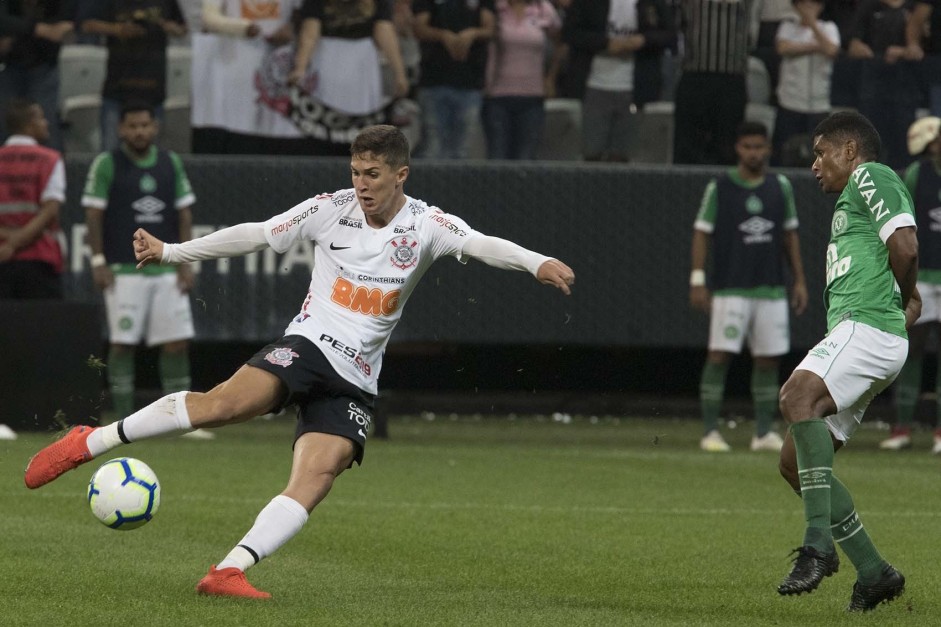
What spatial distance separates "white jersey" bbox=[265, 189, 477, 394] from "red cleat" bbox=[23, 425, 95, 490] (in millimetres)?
968

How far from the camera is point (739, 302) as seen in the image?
14445mm

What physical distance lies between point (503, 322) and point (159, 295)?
329 cm

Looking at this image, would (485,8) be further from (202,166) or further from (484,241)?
(484,241)

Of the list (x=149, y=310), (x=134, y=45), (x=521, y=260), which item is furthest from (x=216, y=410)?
(x=134, y=45)

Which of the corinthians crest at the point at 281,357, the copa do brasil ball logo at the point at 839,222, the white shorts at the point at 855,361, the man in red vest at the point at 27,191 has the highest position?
the copa do brasil ball logo at the point at 839,222

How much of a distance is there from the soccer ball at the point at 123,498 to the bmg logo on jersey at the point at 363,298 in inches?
42.8

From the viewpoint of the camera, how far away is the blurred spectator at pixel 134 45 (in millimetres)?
15023

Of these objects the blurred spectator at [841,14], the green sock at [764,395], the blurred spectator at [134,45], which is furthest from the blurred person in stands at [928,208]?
the blurred spectator at [134,45]

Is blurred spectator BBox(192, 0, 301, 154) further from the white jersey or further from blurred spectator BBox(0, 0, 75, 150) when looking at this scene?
the white jersey

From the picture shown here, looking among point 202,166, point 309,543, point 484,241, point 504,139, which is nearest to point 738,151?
point 504,139

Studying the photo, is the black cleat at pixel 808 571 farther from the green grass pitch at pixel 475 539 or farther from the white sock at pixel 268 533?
the white sock at pixel 268 533

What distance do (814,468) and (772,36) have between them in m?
9.98

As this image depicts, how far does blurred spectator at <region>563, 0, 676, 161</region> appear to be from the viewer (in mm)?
15594

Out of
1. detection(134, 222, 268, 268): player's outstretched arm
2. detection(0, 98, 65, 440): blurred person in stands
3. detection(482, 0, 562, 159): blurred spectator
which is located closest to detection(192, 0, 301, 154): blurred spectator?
detection(0, 98, 65, 440): blurred person in stands
